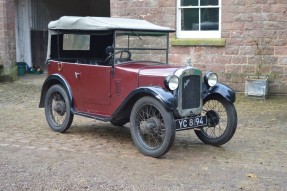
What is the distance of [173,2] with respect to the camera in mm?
11680

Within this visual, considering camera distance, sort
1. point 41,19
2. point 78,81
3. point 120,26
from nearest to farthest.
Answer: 1. point 120,26
2. point 78,81
3. point 41,19

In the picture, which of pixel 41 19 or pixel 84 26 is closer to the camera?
pixel 84 26

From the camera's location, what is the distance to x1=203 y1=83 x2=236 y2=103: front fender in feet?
21.5

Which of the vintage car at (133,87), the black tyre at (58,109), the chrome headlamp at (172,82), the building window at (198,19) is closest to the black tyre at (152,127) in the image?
the vintage car at (133,87)

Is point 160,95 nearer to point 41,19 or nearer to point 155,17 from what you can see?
point 155,17

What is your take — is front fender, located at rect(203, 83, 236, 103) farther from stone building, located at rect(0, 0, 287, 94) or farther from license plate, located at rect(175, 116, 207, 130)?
stone building, located at rect(0, 0, 287, 94)

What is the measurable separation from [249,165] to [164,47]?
8.57 feet

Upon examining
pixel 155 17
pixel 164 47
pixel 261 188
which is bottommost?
pixel 261 188

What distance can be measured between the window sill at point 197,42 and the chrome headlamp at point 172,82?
5.41m

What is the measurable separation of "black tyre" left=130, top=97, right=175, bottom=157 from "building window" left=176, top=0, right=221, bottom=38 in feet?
18.7

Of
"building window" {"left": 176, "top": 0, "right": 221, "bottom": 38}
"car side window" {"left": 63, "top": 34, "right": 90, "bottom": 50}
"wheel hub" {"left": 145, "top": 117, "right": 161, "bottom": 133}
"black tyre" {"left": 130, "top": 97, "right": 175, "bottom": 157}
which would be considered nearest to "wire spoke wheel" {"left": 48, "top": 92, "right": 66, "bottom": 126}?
"car side window" {"left": 63, "top": 34, "right": 90, "bottom": 50}

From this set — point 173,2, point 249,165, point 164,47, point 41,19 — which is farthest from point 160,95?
point 41,19

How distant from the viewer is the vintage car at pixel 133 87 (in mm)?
6145

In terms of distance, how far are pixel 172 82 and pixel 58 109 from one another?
2.38 metres
